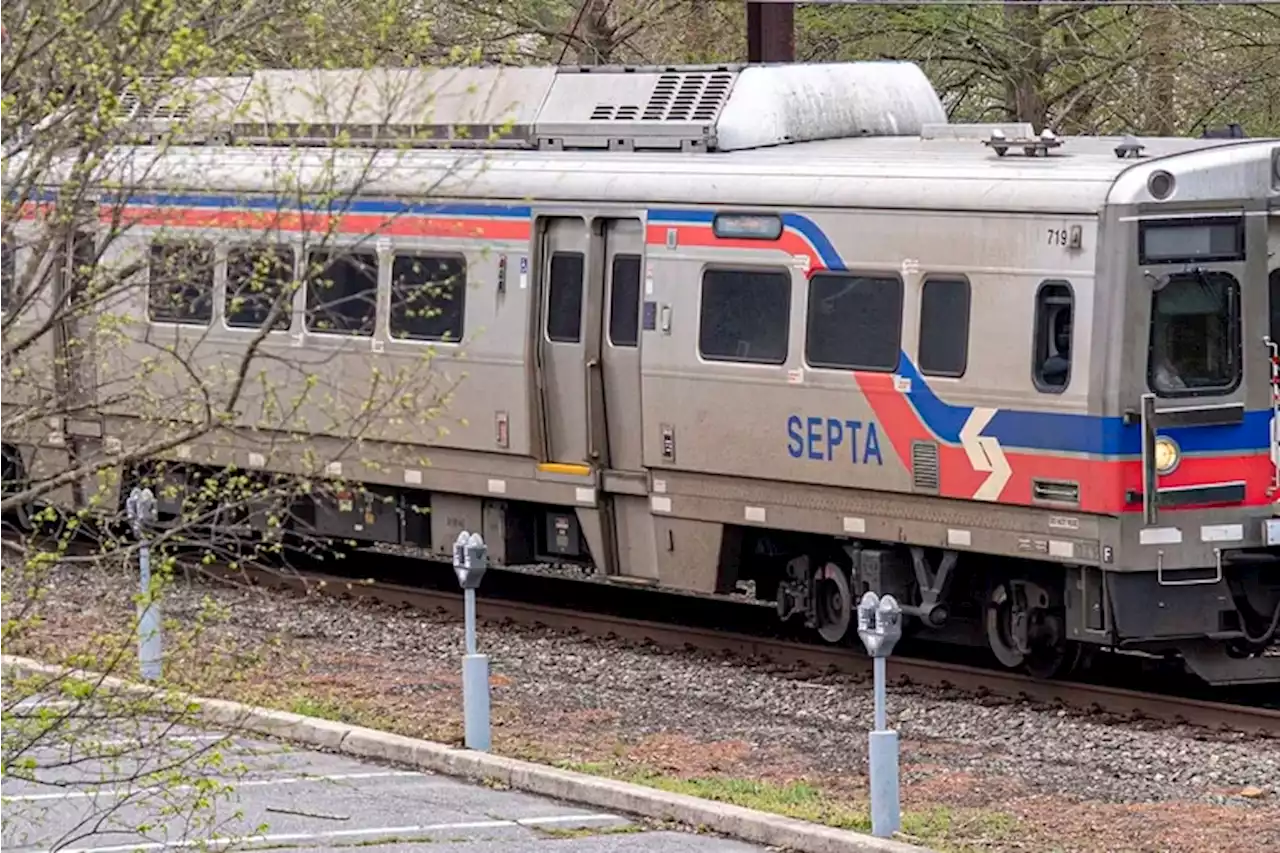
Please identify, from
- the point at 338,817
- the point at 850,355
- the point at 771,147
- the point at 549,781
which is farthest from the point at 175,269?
the point at 771,147

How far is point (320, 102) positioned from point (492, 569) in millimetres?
13267

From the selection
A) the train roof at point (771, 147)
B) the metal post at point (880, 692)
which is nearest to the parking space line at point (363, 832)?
the metal post at point (880, 692)

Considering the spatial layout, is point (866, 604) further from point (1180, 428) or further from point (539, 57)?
point (539, 57)

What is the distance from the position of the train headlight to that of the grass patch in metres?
3.08

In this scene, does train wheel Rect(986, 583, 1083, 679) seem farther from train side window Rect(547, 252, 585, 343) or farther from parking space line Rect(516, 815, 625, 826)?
parking space line Rect(516, 815, 625, 826)

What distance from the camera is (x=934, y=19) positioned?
23.8 metres

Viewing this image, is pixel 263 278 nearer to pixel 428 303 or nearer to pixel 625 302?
pixel 625 302

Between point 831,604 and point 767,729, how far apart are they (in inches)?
106

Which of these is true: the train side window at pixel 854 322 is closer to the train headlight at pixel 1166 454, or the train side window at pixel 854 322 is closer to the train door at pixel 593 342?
the train door at pixel 593 342

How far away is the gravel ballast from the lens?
10828 millimetres

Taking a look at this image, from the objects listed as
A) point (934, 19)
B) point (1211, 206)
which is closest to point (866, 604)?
point (1211, 206)

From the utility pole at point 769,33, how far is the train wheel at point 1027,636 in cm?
675

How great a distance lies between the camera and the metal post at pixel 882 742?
10438 millimetres

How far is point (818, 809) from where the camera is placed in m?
11.1
